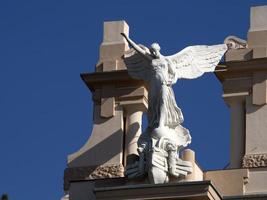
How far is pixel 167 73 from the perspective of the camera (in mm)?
48125

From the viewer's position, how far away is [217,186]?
4756 cm

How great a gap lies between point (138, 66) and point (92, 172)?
93.6 inches

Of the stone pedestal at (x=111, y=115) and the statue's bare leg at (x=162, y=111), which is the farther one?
the stone pedestal at (x=111, y=115)

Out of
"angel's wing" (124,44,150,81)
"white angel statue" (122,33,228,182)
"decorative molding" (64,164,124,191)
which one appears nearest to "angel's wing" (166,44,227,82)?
"white angel statue" (122,33,228,182)

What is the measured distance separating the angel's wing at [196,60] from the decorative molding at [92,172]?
90.0 inches

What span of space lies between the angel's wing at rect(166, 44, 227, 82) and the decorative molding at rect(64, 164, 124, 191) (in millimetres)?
2286

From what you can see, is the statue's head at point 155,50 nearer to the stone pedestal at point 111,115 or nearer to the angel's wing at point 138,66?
the angel's wing at point 138,66

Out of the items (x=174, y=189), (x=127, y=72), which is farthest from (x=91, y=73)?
(x=174, y=189)

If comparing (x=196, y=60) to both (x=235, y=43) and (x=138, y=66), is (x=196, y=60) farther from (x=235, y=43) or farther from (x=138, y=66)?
(x=138, y=66)

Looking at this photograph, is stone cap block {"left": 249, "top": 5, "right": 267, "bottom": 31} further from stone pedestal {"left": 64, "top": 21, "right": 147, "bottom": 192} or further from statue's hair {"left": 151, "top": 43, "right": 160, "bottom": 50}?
stone pedestal {"left": 64, "top": 21, "right": 147, "bottom": 192}

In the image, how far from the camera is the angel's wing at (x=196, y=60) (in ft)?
159

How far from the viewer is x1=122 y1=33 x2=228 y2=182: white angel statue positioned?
4775 centimetres

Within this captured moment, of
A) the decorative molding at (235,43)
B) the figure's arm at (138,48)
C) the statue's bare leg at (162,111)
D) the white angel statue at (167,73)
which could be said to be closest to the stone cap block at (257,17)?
the decorative molding at (235,43)

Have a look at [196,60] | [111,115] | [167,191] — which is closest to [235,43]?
[196,60]
